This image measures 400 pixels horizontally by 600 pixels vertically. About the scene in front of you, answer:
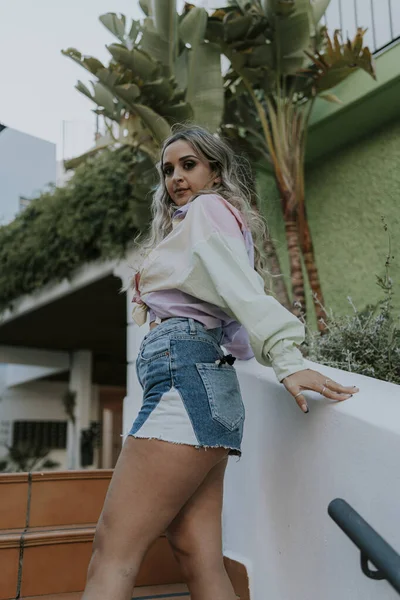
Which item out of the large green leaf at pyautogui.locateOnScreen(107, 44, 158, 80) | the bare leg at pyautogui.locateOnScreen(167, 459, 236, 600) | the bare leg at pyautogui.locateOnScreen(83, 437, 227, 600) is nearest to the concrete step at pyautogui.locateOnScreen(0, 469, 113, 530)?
the bare leg at pyautogui.locateOnScreen(167, 459, 236, 600)

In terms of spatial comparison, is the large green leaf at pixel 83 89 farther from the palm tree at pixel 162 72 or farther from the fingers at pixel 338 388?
the fingers at pixel 338 388

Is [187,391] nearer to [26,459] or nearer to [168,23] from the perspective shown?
[168,23]

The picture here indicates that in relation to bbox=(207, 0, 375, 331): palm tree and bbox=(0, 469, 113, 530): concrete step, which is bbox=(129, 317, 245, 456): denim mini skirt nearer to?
bbox=(0, 469, 113, 530): concrete step

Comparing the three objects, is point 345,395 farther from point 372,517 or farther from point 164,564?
point 164,564

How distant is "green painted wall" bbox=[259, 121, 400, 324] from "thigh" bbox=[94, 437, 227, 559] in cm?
277

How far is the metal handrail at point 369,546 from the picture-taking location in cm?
99

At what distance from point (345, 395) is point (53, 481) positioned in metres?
1.76

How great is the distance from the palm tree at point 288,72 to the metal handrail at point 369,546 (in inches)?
104

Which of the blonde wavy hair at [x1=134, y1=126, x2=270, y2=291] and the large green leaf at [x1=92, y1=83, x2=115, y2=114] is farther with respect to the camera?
the large green leaf at [x1=92, y1=83, x2=115, y2=114]

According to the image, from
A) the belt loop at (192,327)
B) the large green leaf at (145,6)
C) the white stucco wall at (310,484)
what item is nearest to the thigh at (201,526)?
the white stucco wall at (310,484)

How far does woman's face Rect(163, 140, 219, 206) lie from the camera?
1.59 m

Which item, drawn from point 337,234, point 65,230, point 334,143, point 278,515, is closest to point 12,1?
point 65,230

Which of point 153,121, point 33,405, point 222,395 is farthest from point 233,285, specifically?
point 33,405

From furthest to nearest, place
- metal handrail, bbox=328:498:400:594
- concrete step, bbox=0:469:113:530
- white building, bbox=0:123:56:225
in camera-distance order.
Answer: white building, bbox=0:123:56:225, concrete step, bbox=0:469:113:530, metal handrail, bbox=328:498:400:594
